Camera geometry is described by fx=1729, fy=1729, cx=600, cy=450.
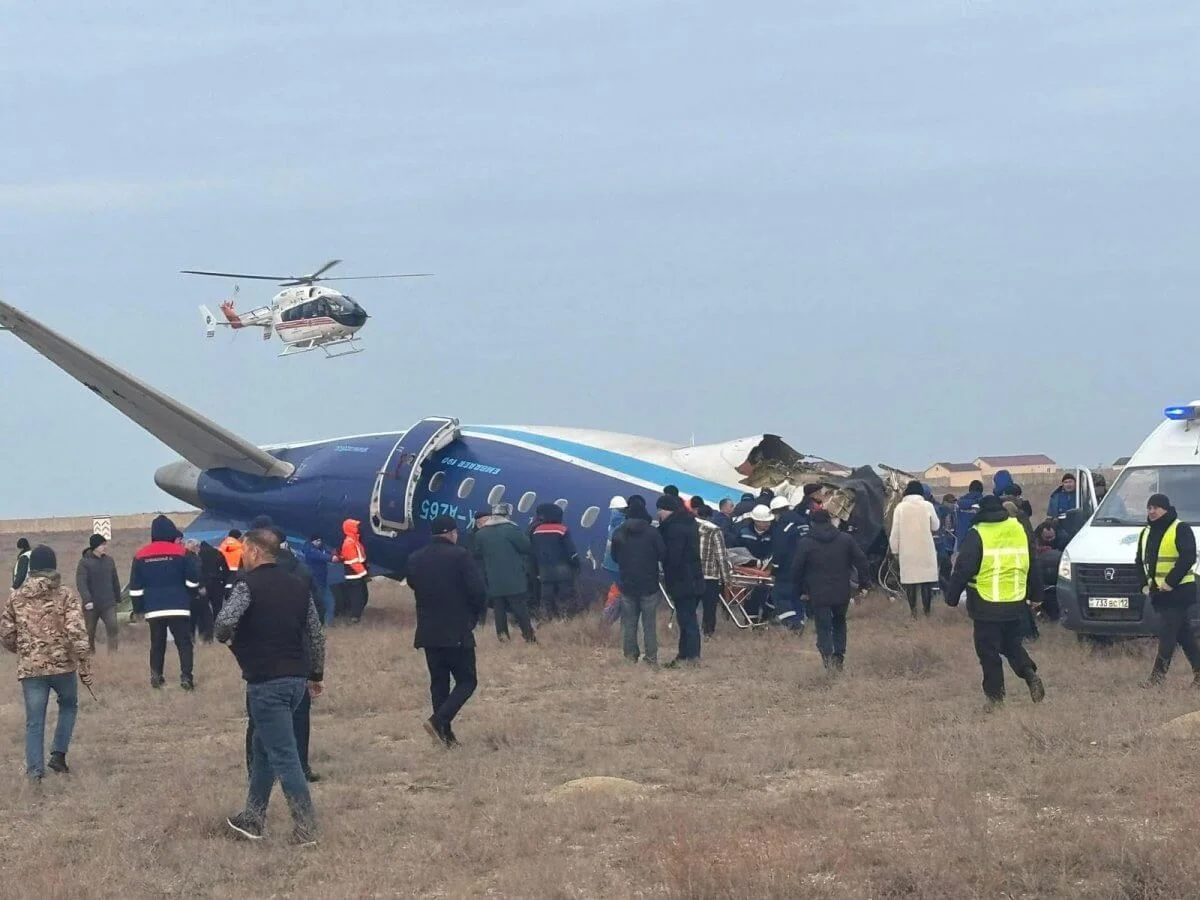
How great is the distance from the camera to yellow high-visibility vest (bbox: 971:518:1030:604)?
45.5 feet

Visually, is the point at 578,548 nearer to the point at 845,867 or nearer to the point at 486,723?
the point at 486,723

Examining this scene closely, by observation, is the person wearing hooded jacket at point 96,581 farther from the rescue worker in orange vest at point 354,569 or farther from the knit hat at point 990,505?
the knit hat at point 990,505

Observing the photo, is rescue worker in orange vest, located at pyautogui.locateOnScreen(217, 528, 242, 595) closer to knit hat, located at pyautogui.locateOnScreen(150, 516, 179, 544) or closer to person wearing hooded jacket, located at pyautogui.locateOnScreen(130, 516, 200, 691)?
person wearing hooded jacket, located at pyautogui.locateOnScreen(130, 516, 200, 691)

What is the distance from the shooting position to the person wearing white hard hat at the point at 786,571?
20359 mm

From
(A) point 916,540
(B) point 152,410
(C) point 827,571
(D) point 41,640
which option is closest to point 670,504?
(C) point 827,571

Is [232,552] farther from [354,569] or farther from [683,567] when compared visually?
[683,567]

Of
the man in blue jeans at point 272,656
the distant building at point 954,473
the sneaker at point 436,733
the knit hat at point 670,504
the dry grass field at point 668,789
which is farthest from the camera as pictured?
the distant building at point 954,473

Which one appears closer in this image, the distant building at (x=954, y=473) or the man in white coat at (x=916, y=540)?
the man in white coat at (x=916, y=540)

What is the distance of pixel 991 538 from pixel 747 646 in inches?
230

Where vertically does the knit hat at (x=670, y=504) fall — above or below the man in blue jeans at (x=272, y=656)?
above

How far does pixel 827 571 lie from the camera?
16828mm

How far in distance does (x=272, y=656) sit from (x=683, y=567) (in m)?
7.77

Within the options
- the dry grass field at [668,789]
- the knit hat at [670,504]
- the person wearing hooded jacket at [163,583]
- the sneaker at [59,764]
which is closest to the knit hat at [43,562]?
the sneaker at [59,764]

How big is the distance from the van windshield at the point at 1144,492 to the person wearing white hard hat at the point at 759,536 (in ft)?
13.7
